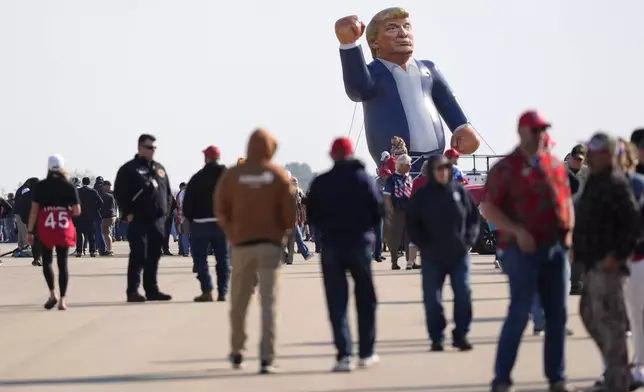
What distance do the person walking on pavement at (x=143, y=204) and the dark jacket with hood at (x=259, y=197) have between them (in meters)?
5.98

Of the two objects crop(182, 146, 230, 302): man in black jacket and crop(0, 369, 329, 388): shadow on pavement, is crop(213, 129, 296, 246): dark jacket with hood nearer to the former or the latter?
crop(0, 369, 329, 388): shadow on pavement

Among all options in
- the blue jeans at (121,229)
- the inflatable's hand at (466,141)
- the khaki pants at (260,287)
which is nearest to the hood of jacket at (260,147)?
the khaki pants at (260,287)

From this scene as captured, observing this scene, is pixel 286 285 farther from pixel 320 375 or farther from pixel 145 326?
pixel 320 375

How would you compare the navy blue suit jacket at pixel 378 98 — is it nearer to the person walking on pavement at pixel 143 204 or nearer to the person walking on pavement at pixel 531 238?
the person walking on pavement at pixel 143 204

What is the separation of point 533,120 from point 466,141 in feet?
66.2

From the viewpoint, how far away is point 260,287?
405 inches

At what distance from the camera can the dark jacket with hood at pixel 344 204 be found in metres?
10.3

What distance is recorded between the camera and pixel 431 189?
11656 millimetres

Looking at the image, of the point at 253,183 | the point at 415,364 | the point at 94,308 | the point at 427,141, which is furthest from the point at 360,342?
the point at 427,141

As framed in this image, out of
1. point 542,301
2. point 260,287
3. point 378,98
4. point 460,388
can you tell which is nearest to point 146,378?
point 260,287

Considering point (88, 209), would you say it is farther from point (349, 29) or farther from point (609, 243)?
point (609, 243)

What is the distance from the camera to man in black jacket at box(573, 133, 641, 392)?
8.77m

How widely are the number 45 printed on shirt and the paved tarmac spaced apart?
2.99 ft

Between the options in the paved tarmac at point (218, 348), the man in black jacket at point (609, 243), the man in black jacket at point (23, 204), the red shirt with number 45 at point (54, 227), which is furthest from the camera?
the man in black jacket at point (23, 204)
